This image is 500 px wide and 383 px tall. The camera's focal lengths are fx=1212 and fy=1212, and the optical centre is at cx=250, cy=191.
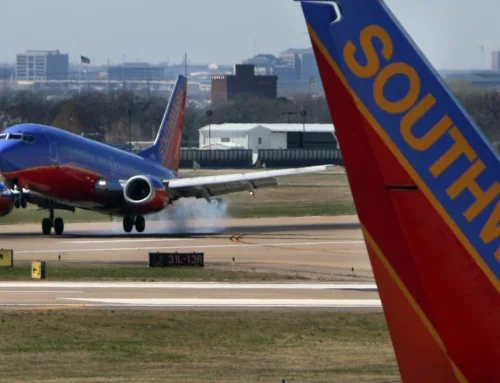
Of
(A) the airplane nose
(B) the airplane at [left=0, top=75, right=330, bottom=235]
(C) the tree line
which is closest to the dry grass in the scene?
(B) the airplane at [left=0, top=75, right=330, bottom=235]

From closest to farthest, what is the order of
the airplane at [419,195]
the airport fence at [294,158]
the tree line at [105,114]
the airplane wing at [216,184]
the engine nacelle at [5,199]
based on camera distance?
the airplane at [419,195] → the engine nacelle at [5,199] → the airplane wing at [216,184] → the airport fence at [294,158] → the tree line at [105,114]

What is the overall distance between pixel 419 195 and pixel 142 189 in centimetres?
4889

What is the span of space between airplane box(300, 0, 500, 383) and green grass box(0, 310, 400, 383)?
11.8m

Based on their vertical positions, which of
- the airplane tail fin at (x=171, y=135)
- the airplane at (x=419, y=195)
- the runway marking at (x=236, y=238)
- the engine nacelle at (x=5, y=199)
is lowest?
the runway marking at (x=236, y=238)

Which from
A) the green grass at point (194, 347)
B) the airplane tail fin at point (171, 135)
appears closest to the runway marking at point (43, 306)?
the green grass at point (194, 347)

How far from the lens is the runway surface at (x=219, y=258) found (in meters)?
32.8

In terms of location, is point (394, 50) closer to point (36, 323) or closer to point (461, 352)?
point (461, 352)

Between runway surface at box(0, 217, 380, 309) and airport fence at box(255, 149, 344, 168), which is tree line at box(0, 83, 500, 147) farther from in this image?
runway surface at box(0, 217, 380, 309)

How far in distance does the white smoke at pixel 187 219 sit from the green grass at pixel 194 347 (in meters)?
33.2

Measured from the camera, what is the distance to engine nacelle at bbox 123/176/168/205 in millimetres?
55844

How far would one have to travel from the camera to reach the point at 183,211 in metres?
66.5

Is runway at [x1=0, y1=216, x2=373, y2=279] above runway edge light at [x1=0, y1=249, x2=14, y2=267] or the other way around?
the other way around

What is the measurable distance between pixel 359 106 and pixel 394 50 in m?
0.42

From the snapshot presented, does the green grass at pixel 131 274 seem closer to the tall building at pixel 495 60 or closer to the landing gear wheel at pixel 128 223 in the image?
the landing gear wheel at pixel 128 223
